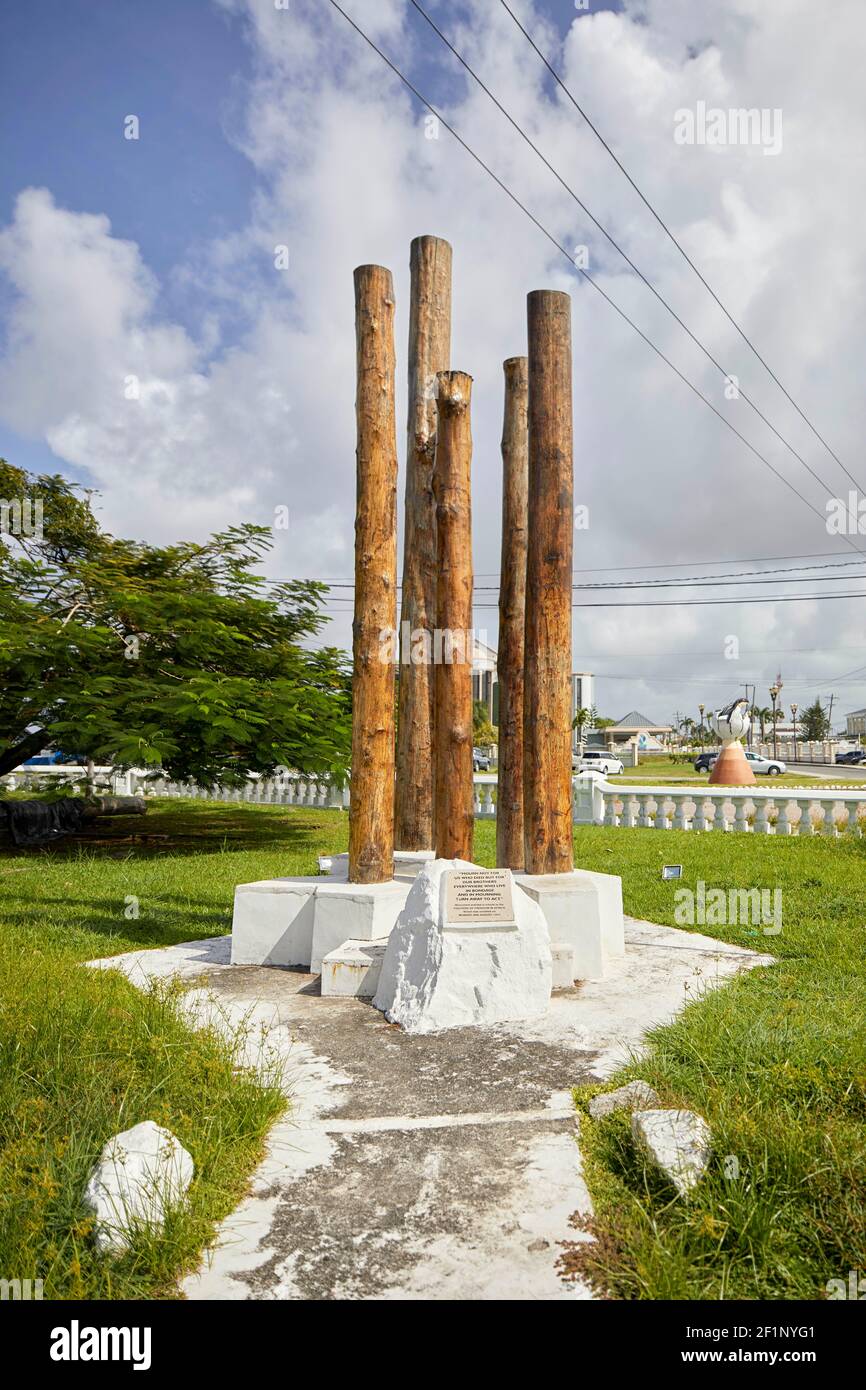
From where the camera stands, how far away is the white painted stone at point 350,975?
603 cm

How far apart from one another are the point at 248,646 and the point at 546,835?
9.38 metres

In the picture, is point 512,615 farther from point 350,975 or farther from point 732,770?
point 732,770

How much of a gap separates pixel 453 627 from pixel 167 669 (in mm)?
7753

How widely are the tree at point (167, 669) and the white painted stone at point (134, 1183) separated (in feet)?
28.0

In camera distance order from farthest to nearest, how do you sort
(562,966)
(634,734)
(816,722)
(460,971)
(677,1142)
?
(634,734) < (816,722) < (562,966) < (460,971) < (677,1142)

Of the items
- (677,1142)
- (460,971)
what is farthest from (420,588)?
(677,1142)

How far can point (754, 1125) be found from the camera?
3.31 meters

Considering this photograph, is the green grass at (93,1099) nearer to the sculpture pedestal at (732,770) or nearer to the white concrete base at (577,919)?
the white concrete base at (577,919)

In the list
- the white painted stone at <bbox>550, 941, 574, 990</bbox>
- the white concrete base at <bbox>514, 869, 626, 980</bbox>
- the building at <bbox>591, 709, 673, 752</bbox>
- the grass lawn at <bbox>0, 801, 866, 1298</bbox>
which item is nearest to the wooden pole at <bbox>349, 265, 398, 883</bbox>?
the white concrete base at <bbox>514, 869, 626, 980</bbox>

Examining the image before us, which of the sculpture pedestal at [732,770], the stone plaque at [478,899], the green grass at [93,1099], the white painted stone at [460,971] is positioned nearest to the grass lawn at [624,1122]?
the green grass at [93,1099]

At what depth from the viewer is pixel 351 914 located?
6605 millimetres
